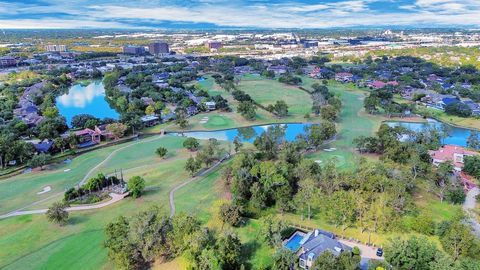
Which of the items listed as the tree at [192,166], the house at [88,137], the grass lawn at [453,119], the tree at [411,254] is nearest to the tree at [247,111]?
the tree at [192,166]

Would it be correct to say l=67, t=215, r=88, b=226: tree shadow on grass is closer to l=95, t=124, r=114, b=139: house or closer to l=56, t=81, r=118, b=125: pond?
l=95, t=124, r=114, b=139: house

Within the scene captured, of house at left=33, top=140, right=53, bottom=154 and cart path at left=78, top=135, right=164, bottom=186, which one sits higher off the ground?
house at left=33, top=140, right=53, bottom=154

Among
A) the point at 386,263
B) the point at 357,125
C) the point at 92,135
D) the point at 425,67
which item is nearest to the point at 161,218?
the point at 386,263

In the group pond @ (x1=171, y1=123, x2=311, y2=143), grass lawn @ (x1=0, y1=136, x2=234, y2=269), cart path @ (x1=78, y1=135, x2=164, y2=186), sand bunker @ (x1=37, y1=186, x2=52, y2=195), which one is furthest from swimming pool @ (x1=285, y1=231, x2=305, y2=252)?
sand bunker @ (x1=37, y1=186, x2=52, y2=195)

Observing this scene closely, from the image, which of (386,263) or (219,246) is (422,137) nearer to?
(386,263)

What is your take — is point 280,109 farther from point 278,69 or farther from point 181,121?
point 278,69

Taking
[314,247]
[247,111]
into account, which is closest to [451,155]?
[314,247]

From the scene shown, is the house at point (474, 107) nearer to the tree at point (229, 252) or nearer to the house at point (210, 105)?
the house at point (210, 105)
